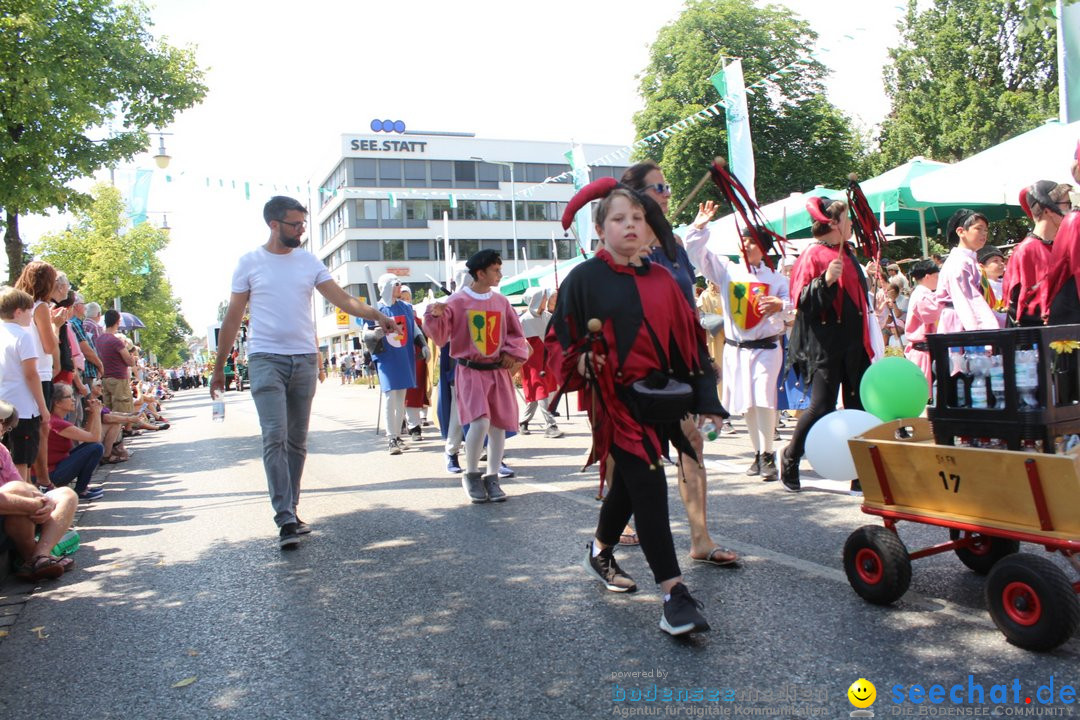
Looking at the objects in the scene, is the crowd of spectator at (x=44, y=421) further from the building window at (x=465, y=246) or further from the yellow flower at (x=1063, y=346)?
the building window at (x=465, y=246)

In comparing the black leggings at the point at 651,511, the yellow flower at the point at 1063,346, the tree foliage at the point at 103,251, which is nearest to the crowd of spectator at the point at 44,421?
the black leggings at the point at 651,511

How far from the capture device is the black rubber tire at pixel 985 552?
3840mm

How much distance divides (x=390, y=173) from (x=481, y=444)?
64035 millimetres

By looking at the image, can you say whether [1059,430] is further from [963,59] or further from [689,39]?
[963,59]

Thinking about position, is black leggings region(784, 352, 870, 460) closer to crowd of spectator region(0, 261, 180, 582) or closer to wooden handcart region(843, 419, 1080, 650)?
wooden handcart region(843, 419, 1080, 650)

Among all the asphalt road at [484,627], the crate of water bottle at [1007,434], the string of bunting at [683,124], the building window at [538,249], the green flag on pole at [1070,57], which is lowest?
the asphalt road at [484,627]

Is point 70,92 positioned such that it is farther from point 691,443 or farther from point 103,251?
point 103,251

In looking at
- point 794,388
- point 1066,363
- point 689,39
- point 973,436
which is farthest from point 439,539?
point 689,39

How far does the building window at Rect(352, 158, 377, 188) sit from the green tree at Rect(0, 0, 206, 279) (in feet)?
162

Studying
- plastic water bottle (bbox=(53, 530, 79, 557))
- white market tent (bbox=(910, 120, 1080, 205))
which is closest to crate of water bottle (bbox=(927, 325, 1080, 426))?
white market tent (bbox=(910, 120, 1080, 205))

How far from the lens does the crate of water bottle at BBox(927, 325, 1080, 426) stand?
340 centimetres

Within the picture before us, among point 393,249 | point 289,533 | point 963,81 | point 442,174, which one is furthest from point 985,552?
point 393,249

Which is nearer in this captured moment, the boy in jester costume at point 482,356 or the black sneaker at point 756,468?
the boy in jester costume at point 482,356

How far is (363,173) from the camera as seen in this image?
67.3m
